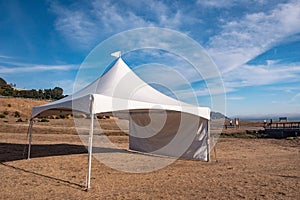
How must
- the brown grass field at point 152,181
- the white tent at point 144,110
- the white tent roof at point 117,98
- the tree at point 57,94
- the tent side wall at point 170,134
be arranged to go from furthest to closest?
the tree at point 57,94 → the tent side wall at point 170,134 → the white tent at point 144,110 → the white tent roof at point 117,98 → the brown grass field at point 152,181

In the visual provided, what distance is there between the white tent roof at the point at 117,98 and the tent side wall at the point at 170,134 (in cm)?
91

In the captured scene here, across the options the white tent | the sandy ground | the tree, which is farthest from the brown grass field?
the tree

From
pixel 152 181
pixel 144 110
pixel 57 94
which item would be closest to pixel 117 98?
pixel 152 181

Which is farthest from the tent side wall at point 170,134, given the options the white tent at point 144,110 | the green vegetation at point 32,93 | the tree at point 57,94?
the tree at point 57,94

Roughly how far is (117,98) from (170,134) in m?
4.16

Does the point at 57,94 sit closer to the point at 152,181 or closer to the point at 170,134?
the point at 170,134

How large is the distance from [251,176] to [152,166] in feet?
8.66

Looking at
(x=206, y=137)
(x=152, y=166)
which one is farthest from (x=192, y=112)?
(x=152, y=166)

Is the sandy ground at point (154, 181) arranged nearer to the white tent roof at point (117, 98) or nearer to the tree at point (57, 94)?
the white tent roof at point (117, 98)

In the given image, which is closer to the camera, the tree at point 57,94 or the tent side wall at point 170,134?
the tent side wall at point 170,134

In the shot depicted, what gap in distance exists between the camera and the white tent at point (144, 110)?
18.2 feet

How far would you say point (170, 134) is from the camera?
30.8ft

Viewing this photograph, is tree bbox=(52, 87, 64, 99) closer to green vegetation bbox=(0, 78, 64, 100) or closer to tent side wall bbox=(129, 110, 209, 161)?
green vegetation bbox=(0, 78, 64, 100)

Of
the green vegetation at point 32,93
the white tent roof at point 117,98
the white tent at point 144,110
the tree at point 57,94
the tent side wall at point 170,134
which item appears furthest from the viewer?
the tree at point 57,94
